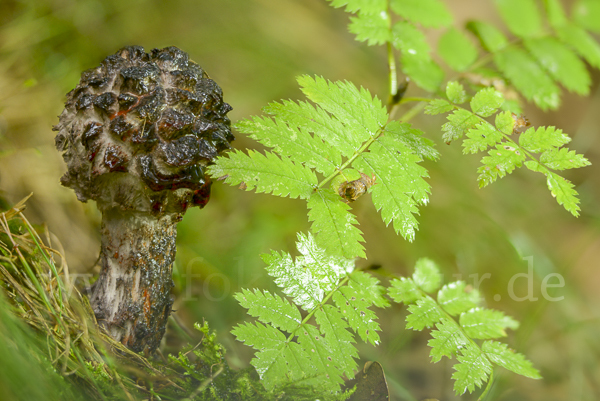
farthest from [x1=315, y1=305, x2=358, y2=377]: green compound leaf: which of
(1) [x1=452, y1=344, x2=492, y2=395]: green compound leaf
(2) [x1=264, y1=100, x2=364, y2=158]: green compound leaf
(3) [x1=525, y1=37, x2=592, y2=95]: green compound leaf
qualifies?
(3) [x1=525, y1=37, x2=592, y2=95]: green compound leaf

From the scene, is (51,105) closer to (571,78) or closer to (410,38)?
(410,38)

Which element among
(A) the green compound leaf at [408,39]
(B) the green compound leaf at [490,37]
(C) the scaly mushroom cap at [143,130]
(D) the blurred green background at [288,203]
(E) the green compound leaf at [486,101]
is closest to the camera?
(C) the scaly mushroom cap at [143,130]

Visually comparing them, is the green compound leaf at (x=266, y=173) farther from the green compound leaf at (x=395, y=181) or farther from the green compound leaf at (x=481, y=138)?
the green compound leaf at (x=481, y=138)

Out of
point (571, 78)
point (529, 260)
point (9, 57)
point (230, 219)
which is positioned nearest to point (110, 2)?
point (9, 57)

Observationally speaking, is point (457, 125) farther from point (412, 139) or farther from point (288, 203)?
point (288, 203)

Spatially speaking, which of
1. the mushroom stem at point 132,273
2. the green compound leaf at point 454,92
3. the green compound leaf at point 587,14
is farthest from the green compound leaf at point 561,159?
the mushroom stem at point 132,273

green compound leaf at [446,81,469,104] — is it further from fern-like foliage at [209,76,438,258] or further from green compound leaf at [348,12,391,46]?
green compound leaf at [348,12,391,46]
